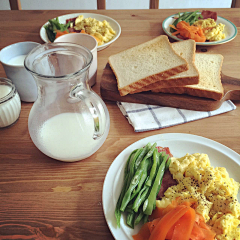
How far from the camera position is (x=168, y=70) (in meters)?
1.17

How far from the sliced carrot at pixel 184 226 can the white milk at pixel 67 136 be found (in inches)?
14.4

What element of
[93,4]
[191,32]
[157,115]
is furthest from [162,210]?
[93,4]

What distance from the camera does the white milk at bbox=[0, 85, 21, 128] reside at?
924 millimetres

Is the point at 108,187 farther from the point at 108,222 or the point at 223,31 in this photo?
the point at 223,31

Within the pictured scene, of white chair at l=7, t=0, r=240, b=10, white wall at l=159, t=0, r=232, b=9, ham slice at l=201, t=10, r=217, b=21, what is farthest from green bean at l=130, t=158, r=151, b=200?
white wall at l=159, t=0, r=232, b=9

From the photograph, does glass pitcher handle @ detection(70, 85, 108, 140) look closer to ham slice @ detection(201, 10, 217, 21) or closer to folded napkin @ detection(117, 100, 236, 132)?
folded napkin @ detection(117, 100, 236, 132)

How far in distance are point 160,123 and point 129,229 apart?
51 cm

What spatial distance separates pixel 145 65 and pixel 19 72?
625mm

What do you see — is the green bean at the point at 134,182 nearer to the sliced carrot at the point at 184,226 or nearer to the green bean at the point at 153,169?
the green bean at the point at 153,169

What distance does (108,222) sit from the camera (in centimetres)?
68

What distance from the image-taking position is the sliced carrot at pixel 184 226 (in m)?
0.61

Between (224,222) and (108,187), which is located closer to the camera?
(224,222)

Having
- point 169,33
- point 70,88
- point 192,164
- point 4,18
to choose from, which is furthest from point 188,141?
point 4,18

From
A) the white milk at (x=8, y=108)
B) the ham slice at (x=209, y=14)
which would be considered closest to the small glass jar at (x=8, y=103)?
the white milk at (x=8, y=108)
